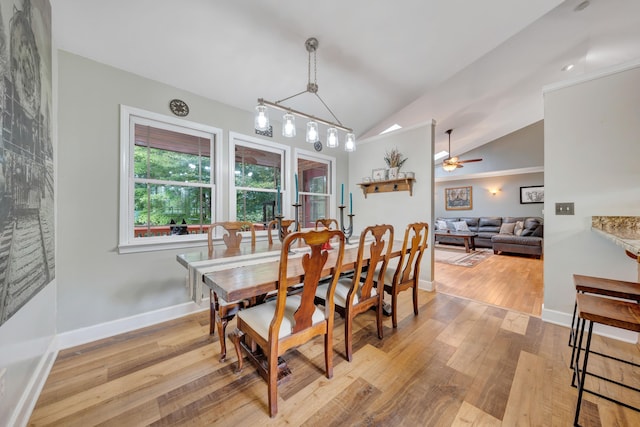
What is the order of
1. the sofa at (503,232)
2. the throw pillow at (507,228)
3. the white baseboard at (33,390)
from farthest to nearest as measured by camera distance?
the throw pillow at (507,228), the sofa at (503,232), the white baseboard at (33,390)

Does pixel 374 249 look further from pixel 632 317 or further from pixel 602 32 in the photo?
pixel 602 32

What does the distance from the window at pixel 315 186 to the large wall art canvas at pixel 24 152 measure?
8.32ft

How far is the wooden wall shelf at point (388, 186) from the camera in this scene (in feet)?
10.8

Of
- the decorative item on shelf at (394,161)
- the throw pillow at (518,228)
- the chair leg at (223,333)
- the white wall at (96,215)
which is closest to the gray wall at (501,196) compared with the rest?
the throw pillow at (518,228)

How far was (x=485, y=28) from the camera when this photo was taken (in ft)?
7.13

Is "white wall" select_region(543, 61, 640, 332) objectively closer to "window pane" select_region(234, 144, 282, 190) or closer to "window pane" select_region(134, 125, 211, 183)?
"window pane" select_region(234, 144, 282, 190)

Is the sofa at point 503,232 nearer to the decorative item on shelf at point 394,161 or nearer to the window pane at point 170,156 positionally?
the decorative item on shelf at point 394,161

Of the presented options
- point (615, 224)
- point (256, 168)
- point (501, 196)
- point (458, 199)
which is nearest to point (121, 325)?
point (256, 168)

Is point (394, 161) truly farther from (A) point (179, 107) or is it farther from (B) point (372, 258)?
(A) point (179, 107)

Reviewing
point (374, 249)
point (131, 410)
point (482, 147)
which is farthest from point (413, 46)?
point (482, 147)

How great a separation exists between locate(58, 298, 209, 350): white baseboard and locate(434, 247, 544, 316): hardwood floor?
126 inches

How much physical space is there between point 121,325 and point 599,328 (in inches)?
169

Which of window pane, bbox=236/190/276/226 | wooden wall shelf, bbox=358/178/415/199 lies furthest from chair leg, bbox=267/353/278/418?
wooden wall shelf, bbox=358/178/415/199

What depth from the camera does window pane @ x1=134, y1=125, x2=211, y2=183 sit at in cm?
224
